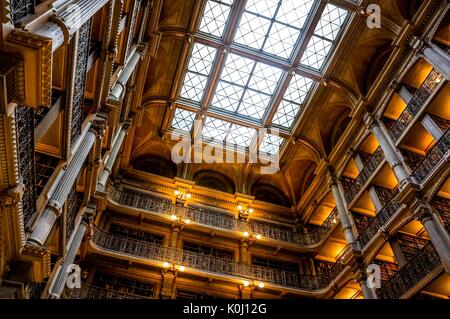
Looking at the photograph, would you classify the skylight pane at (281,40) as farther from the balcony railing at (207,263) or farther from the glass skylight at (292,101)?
the balcony railing at (207,263)

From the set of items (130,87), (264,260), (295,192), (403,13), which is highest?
(403,13)

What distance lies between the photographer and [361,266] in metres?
12.9

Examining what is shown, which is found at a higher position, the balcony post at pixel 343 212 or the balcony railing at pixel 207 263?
the balcony post at pixel 343 212

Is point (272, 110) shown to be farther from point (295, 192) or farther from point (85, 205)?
point (85, 205)

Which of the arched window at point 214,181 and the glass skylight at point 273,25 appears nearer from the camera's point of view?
the glass skylight at point 273,25

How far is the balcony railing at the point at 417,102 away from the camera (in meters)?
11.6

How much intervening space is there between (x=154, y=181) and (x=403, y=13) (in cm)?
1415

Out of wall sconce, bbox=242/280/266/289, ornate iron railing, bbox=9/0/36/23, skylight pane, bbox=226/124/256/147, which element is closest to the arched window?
skylight pane, bbox=226/124/256/147

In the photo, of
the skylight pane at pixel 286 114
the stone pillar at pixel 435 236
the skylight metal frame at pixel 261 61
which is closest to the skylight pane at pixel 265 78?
the skylight metal frame at pixel 261 61

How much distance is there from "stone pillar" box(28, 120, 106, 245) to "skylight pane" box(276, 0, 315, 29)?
1006 centimetres

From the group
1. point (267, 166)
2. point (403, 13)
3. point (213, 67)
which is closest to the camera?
point (403, 13)

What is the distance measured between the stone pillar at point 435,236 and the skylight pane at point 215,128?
35.0 ft

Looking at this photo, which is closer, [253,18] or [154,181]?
[253,18]

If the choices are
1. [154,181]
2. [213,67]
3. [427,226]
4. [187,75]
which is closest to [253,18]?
[213,67]
